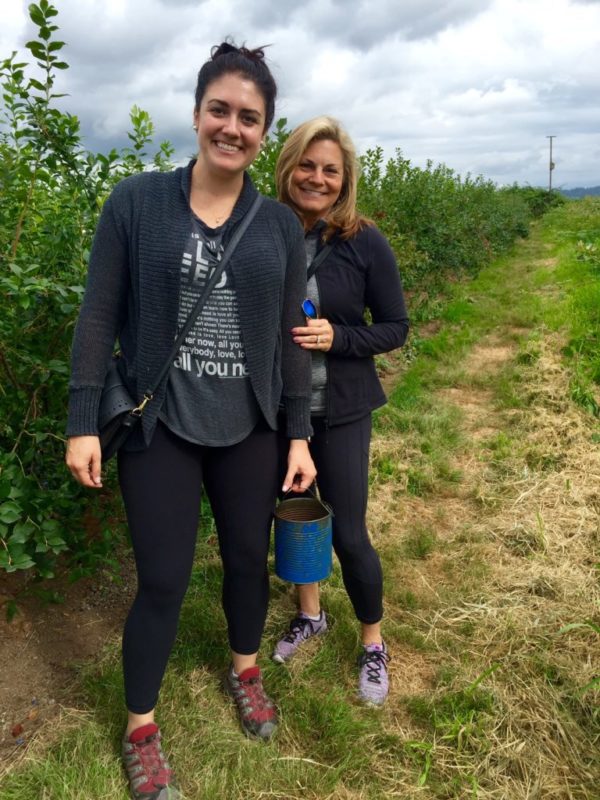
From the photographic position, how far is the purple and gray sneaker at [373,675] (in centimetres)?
235

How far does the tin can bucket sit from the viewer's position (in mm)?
2180

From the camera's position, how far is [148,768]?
189 cm

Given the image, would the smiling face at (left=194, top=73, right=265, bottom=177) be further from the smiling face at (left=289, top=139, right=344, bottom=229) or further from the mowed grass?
the mowed grass

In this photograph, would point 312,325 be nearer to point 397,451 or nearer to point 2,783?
point 2,783

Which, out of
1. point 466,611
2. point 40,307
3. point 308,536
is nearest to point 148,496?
point 308,536

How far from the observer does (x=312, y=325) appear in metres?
1.98

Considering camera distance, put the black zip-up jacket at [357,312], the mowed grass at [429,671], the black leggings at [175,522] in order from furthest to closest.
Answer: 1. the black zip-up jacket at [357,312]
2. the mowed grass at [429,671]
3. the black leggings at [175,522]

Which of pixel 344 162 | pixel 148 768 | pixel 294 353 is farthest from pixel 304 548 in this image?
pixel 344 162

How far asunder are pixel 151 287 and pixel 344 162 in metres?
0.87

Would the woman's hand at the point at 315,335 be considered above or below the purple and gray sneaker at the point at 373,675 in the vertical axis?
above

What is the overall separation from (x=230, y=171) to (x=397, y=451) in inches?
122

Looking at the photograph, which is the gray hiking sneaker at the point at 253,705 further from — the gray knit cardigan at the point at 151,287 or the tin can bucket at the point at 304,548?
the gray knit cardigan at the point at 151,287

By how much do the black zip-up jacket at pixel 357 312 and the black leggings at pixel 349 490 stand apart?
66 millimetres

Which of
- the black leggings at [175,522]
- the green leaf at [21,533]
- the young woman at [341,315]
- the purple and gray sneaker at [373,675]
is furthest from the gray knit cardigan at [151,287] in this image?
the purple and gray sneaker at [373,675]
